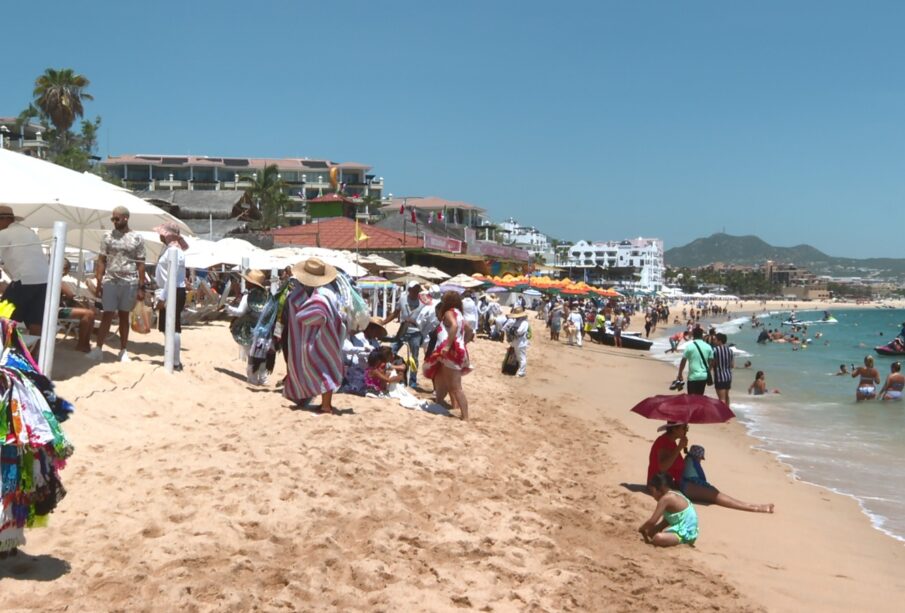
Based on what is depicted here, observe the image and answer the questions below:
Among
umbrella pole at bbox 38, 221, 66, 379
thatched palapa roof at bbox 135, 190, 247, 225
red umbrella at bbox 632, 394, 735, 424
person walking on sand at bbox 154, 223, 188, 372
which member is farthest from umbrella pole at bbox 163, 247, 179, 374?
thatched palapa roof at bbox 135, 190, 247, 225

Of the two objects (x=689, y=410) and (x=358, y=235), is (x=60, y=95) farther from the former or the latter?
(x=689, y=410)

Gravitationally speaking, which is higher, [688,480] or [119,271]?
[119,271]

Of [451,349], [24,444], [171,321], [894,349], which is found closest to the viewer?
[24,444]

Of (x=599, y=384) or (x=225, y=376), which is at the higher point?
(x=225, y=376)

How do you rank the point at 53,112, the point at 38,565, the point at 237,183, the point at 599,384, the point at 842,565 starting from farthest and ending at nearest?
the point at 237,183 → the point at 53,112 → the point at 599,384 → the point at 842,565 → the point at 38,565

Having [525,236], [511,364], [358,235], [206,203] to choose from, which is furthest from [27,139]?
[525,236]

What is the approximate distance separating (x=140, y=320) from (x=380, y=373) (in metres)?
3.31

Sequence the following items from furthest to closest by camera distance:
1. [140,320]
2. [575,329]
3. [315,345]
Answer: [575,329] < [140,320] < [315,345]

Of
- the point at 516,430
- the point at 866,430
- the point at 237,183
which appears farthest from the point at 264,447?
the point at 237,183

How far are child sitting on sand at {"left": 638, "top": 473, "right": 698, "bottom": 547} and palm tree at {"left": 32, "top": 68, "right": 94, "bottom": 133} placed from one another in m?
45.7

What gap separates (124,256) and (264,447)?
3001mm

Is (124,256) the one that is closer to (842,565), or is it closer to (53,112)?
(842,565)

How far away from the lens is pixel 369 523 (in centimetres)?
488

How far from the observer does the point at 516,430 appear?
9.12 meters
